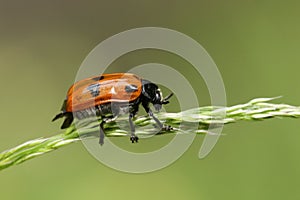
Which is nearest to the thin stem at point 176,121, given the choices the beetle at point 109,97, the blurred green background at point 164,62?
the beetle at point 109,97

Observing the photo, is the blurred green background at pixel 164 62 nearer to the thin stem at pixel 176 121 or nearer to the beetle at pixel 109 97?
the beetle at pixel 109 97

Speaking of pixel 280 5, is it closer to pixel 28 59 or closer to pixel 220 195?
pixel 220 195

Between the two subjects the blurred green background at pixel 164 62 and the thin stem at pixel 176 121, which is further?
the blurred green background at pixel 164 62

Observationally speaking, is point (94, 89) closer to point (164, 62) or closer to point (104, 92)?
point (104, 92)

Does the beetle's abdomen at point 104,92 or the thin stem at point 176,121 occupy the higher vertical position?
the beetle's abdomen at point 104,92

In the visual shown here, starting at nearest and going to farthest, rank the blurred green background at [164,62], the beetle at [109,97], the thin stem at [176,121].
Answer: the thin stem at [176,121], the beetle at [109,97], the blurred green background at [164,62]

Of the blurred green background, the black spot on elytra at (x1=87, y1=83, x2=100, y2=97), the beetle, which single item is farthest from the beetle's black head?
the blurred green background

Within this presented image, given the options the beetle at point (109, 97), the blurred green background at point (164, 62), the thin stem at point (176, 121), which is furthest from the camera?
the blurred green background at point (164, 62)

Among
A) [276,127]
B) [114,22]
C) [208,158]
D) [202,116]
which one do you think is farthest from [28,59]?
[202,116]
